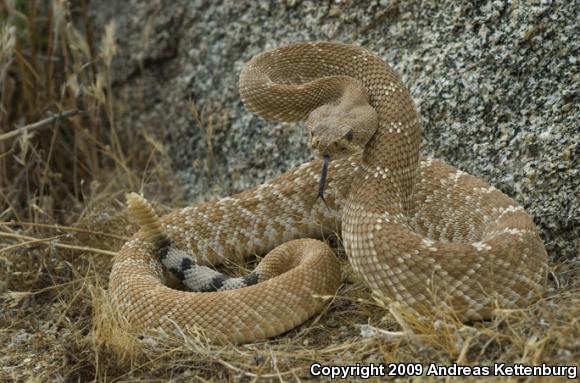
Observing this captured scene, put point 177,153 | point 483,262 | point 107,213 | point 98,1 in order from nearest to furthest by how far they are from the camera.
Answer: point 483,262 → point 107,213 → point 177,153 → point 98,1

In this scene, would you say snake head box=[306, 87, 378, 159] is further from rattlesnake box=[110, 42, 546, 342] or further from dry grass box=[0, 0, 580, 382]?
dry grass box=[0, 0, 580, 382]

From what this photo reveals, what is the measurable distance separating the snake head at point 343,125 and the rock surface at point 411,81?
912 mm

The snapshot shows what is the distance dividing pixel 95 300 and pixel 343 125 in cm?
181

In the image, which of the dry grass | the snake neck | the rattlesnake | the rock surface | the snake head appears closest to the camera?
the dry grass

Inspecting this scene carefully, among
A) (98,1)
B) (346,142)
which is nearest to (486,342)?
(346,142)

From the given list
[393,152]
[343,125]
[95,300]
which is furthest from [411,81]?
[95,300]

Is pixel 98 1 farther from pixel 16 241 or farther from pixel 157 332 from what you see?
pixel 157 332

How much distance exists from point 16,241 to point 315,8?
2.96m

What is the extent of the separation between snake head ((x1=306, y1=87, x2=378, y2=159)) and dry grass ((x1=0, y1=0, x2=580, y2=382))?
34.1 inches

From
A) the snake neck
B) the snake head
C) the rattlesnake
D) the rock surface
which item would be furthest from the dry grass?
the snake head

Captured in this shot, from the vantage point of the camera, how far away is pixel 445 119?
210 inches

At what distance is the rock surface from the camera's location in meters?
4.78

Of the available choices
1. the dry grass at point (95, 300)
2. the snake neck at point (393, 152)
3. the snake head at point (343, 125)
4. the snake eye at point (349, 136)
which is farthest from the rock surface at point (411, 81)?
the snake eye at point (349, 136)

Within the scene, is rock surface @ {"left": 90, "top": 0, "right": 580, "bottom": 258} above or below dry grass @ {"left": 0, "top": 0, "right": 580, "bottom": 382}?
above
